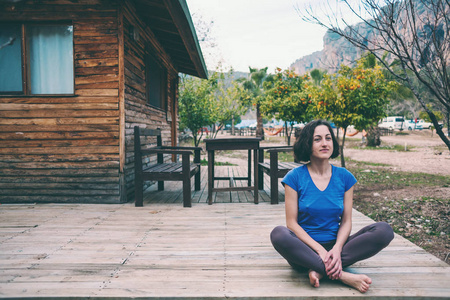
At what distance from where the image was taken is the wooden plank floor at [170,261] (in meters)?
1.90

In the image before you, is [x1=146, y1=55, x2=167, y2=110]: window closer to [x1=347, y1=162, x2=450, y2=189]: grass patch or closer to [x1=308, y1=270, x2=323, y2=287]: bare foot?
[x1=308, y1=270, x2=323, y2=287]: bare foot

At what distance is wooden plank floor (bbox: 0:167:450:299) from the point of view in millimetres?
1904

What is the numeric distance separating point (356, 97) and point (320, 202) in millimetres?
5111

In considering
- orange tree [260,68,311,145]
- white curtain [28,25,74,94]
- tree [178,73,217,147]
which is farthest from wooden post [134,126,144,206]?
orange tree [260,68,311,145]

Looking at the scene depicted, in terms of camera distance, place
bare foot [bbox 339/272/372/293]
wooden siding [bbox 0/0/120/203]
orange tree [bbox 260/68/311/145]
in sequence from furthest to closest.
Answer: orange tree [bbox 260/68/311/145]
wooden siding [bbox 0/0/120/203]
bare foot [bbox 339/272/372/293]

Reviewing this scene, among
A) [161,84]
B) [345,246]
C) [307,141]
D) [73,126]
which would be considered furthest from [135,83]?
[345,246]

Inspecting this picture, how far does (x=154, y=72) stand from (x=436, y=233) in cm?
579

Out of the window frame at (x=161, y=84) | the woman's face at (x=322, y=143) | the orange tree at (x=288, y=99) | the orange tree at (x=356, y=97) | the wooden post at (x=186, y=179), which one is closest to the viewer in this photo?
the woman's face at (x=322, y=143)

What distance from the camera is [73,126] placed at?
171 inches

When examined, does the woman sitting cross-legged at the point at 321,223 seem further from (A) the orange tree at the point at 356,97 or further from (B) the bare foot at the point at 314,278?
(A) the orange tree at the point at 356,97

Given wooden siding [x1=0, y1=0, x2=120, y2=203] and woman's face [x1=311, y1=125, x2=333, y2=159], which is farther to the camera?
wooden siding [x1=0, y1=0, x2=120, y2=203]

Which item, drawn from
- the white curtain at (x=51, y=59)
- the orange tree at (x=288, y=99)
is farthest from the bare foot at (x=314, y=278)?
the orange tree at (x=288, y=99)

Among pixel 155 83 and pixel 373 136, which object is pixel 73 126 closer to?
pixel 155 83

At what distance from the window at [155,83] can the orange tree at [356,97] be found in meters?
3.73
